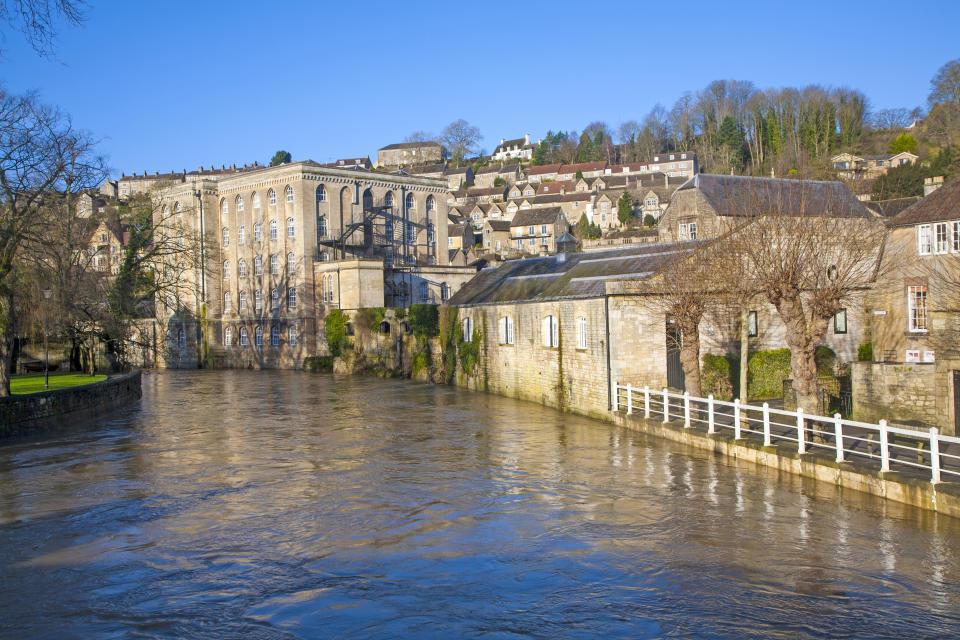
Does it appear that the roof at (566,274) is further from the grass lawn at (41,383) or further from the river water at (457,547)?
the grass lawn at (41,383)

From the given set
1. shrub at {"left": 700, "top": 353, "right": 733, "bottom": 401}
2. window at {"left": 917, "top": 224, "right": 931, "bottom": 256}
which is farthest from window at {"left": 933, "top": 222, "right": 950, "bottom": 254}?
shrub at {"left": 700, "top": 353, "right": 733, "bottom": 401}

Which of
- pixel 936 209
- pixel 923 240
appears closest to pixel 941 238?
pixel 923 240

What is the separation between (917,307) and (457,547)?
18.6 meters

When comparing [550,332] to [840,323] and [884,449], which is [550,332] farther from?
[884,449]

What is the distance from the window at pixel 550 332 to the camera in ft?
78.6

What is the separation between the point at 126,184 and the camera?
417ft

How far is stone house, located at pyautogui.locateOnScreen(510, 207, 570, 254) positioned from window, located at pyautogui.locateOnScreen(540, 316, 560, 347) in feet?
198

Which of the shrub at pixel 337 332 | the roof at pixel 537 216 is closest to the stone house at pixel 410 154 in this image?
the roof at pixel 537 216

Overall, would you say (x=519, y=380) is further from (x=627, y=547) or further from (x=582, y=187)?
(x=582, y=187)

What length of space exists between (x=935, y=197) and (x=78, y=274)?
28219mm

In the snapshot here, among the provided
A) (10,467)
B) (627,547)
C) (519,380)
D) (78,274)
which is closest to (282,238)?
(78,274)

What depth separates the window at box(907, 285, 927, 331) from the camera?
22594mm

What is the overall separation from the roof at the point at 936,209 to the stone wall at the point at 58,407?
25320mm

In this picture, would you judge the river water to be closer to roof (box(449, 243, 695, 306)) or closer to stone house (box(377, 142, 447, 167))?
roof (box(449, 243, 695, 306))
